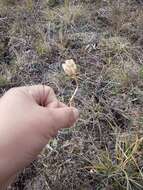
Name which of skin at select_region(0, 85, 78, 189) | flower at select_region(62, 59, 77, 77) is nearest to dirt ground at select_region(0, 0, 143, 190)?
flower at select_region(62, 59, 77, 77)

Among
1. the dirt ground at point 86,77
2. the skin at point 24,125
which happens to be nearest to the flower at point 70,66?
the dirt ground at point 86,77

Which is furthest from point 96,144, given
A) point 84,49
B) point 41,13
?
point 41,13

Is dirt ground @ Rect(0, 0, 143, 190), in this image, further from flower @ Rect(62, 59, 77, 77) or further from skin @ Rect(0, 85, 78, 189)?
skin @ Rect(0, 85, 78, 189)

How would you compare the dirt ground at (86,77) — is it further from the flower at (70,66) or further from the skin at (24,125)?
the skin at (24,125)

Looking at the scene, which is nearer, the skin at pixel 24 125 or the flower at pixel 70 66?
the skin at pixel 24 125

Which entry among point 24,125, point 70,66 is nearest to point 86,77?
point 70,66

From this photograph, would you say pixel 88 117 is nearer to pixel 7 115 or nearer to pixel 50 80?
pixel 50 80
